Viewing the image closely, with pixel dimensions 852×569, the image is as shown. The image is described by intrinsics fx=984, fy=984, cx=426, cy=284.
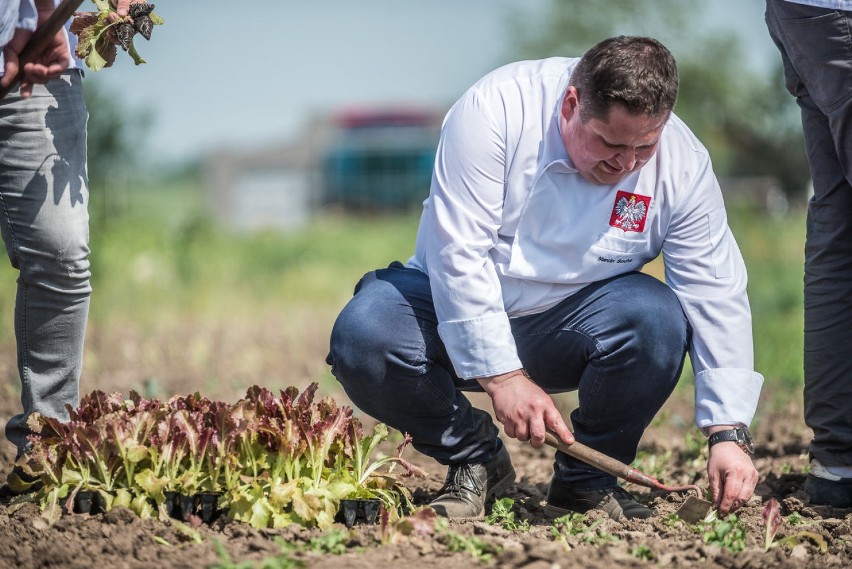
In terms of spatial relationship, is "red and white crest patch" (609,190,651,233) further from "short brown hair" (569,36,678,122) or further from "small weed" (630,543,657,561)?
"small weed" (630,543,657,561)

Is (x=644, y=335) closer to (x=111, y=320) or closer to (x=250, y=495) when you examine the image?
(x=250, y=495)

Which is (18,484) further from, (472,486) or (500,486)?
(500,486)

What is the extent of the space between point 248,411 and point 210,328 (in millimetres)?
5800

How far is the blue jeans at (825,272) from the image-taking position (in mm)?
3268

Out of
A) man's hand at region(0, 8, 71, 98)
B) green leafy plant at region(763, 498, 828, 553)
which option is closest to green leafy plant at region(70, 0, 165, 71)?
man's hand at region(0, 8, 71, 98)

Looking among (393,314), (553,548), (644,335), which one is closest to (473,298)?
(393,314)

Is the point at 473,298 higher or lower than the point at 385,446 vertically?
higher

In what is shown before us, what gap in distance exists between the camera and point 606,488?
3133 mm

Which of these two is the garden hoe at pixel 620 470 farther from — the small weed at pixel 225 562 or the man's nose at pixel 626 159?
the small weed at pixel 225 562

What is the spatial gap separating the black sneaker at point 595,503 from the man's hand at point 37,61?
78.9 inches

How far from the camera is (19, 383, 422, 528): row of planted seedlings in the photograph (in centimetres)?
270

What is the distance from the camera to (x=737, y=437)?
2.89 m

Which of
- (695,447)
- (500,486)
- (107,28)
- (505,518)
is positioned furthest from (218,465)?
(695,447)

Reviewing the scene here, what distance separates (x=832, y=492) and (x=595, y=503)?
831mm
